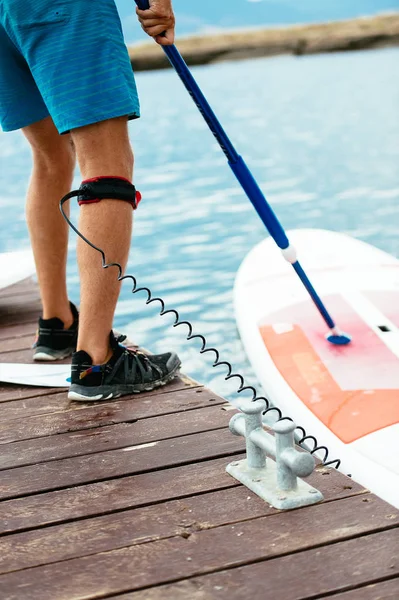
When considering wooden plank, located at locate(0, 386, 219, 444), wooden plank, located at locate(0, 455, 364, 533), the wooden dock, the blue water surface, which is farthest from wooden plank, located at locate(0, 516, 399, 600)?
the blue water surface

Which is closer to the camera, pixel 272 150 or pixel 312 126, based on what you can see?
pixel 272 150

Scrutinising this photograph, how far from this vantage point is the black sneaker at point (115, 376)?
221 cm

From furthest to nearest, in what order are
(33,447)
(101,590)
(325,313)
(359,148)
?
(359,148) → (325,313) → (33,447) → (101,590)

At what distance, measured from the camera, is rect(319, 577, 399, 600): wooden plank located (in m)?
1.31

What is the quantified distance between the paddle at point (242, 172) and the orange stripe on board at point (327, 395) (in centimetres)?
12

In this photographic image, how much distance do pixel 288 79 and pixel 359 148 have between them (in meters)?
15.9

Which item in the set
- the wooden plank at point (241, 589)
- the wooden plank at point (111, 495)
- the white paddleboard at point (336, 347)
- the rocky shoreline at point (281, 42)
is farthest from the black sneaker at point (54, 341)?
the rocky shoreline at point (281, 42)

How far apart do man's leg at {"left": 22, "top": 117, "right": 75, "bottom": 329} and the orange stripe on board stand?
0.79 m

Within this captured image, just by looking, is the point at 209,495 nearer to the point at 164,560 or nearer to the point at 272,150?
the point at 164,560

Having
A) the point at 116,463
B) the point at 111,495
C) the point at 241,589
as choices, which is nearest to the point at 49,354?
the point at 116,463

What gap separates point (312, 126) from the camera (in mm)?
14641

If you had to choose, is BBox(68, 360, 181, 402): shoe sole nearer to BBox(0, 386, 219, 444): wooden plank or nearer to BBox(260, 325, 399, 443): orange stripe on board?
BBox(0, 386, 219, 444): wooden plank

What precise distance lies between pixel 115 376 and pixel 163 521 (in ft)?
2.21

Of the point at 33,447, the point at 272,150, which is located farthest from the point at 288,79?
the point at 33,447
